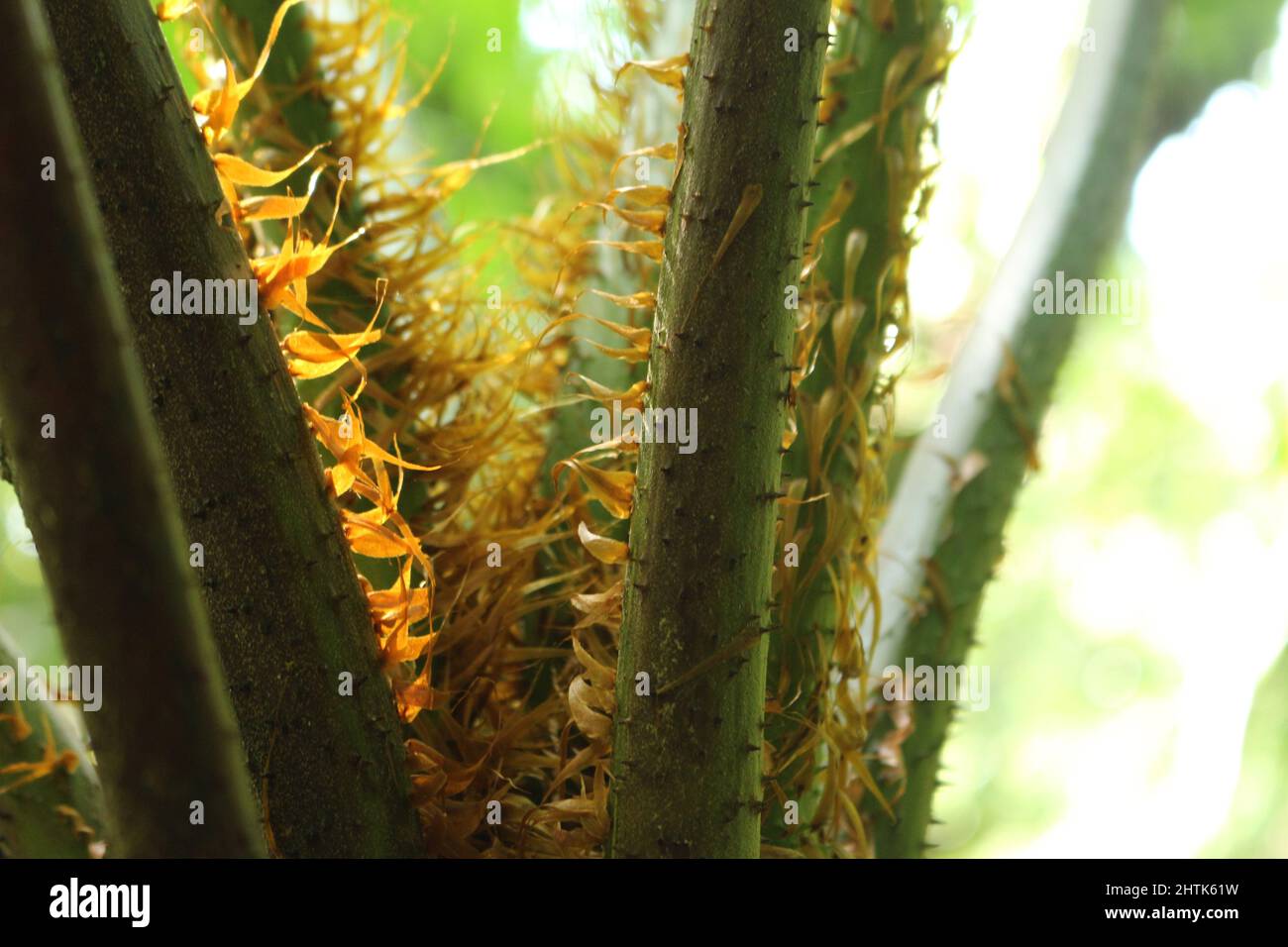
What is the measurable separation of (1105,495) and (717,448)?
7.18 feet

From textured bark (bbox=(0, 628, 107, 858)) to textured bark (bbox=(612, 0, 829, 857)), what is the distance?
261 mm

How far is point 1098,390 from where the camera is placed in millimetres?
2244

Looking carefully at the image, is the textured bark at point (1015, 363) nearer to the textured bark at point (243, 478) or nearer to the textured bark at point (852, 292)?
the textured bark at point (852, 292)

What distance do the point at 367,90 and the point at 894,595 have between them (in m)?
0.35

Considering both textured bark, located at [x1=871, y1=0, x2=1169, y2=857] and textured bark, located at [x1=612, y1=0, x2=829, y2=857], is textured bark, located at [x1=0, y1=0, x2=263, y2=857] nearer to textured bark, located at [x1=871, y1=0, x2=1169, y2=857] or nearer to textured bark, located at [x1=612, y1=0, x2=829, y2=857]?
textured bark, located at [x1=612, y1=0, x2=829, y2=857]

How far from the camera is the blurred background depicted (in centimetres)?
93

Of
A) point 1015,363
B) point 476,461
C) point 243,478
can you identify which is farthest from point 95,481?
point 1015,363

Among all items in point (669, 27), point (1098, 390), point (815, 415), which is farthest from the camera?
point (1098, 390)

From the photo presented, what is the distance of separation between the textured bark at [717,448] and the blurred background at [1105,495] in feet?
0.64

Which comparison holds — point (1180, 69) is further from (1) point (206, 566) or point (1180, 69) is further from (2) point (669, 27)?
(1) point (206, 566)

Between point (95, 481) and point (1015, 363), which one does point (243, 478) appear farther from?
point (1015, 363)

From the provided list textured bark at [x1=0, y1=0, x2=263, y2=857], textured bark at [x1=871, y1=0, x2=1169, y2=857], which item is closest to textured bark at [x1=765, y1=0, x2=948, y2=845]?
textured bark at [x1=871, y1=0, x2=1169, y2=857]

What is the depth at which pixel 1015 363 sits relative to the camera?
0.60 meters
